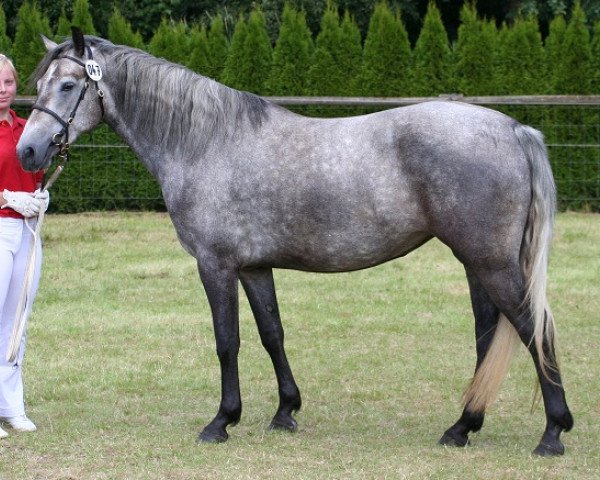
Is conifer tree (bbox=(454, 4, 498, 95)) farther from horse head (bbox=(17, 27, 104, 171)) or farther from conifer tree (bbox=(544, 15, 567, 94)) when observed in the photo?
horse head (bbox=(17, 27, 104, 171))

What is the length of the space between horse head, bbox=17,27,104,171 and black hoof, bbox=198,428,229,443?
1.50 metres

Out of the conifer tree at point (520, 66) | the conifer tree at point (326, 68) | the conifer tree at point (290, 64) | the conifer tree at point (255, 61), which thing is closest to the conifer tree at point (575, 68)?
the conifer tree at point (520, 66)

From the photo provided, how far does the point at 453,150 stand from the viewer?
15.4 feet

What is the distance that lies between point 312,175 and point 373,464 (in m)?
1.34

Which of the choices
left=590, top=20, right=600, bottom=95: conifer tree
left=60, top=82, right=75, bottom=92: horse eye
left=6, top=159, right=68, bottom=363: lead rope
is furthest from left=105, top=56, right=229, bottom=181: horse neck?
left=590, top=20, right=600, bottom=95: conifer tree

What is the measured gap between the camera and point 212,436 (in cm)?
513

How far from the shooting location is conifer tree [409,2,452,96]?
13367mm

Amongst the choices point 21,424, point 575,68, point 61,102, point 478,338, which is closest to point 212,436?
point 21,424

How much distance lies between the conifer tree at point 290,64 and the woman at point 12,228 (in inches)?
325

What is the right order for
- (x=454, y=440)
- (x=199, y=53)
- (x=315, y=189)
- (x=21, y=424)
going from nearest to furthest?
(x=315, y=189), (x=454, y=440), (x=21, y=424), (x=199, y=53)

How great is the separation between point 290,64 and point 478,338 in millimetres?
8857

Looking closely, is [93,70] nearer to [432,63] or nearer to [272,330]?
[272,330]

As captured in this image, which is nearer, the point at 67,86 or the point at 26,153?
the point at 26,153

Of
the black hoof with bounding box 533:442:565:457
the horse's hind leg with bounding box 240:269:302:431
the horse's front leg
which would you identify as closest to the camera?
the black hoof with bounding box 533:442:565:457
